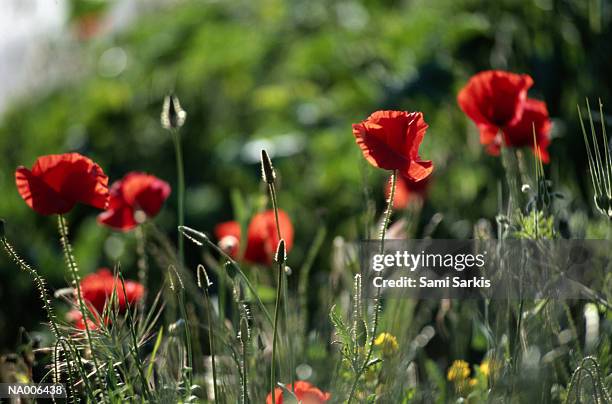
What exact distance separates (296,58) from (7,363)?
1.61 meters

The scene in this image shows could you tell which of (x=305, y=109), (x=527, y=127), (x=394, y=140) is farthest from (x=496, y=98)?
(x=305, y=109)

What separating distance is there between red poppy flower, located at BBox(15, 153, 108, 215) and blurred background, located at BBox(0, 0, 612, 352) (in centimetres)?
33

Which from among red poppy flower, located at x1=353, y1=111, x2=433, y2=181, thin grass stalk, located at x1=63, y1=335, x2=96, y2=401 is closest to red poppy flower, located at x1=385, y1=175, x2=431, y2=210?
red poppy flower, located at x1=353, y1=111, x2=433, y2=181

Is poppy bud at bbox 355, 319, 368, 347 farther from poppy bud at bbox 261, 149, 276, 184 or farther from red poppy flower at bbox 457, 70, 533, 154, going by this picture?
red poppy flower at bbox 457, 70, 533, 154

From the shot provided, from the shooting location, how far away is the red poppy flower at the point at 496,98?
3.44ft

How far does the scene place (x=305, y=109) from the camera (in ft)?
7.18

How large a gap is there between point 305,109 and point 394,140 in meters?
1.37

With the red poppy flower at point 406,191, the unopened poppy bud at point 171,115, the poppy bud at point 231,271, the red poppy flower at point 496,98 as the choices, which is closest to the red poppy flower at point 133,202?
the unopened poppy bud at point 171,115

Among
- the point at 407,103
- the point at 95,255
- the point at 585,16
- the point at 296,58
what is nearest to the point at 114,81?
the point at 296,58

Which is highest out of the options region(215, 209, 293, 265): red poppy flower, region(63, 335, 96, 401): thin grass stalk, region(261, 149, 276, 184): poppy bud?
region(261, 149, 276, 184): poppy bud

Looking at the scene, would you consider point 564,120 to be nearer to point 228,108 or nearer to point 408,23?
point 408,23

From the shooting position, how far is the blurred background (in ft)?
6.07

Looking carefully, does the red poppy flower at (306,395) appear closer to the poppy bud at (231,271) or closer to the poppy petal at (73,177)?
the poppy bud at (231,271)

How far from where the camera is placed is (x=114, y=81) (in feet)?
10.1
